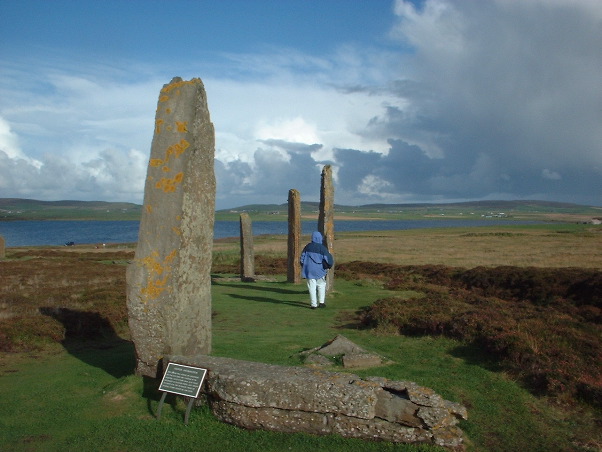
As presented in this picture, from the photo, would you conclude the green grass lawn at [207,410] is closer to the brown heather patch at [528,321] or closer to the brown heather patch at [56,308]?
the brown heather patch at [528,321]

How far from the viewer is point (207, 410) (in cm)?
694

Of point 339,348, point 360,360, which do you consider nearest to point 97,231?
point 339,348

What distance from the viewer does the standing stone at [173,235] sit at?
796 cm

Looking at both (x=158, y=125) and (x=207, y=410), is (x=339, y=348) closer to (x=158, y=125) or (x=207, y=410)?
(x=207, y=410)

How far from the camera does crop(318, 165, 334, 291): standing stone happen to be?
731 inches

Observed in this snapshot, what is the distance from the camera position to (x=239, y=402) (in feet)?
21.5

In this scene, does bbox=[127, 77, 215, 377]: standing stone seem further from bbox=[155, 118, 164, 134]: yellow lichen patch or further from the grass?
the grass

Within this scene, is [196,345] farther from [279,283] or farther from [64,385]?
[279,283]

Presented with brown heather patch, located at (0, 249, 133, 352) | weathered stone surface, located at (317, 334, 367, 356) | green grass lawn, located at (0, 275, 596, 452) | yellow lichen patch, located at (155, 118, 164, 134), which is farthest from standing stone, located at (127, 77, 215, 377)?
brown heather patch, located at (0, 249, 133, 352)

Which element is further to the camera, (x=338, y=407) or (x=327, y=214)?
(x=327, y=214)

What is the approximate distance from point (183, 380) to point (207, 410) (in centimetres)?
52

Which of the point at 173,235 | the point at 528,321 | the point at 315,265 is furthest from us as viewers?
the point at 315,265

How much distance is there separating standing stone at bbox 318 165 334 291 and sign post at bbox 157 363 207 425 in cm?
1154

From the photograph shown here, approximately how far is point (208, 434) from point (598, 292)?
1371 cm
